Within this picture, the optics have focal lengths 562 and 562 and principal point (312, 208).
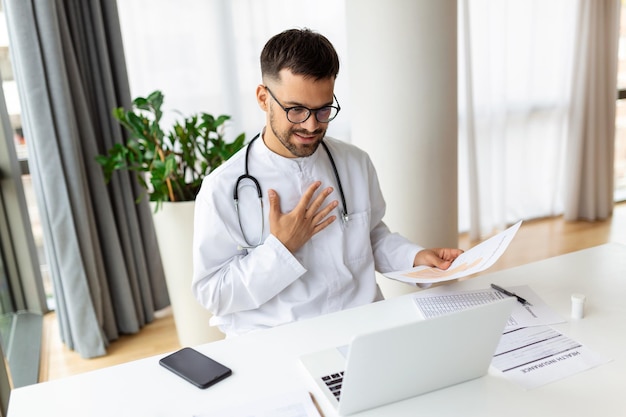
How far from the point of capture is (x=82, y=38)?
103 inches

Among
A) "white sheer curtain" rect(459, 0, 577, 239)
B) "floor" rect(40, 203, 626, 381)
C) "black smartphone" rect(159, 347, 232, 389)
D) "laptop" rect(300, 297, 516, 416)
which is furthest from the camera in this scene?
"white sheer curtain" rect(459, 0, 577, 239)

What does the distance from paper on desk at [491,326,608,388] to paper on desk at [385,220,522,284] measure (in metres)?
0.17

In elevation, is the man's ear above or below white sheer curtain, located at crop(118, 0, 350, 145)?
below

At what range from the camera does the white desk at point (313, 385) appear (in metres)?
1.05

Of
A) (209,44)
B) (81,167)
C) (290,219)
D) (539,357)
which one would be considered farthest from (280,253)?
(209,44)

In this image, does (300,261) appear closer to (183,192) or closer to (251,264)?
(251,264)

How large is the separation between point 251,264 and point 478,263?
1.88 feet

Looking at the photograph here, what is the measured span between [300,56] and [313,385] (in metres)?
0.80

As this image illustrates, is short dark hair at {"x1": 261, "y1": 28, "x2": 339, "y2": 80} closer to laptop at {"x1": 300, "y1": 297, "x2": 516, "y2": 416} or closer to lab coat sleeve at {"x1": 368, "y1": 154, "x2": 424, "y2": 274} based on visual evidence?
lab coat sleeve at {"x1": 368, "y1": 154, "x2": 424, "y2": 274}

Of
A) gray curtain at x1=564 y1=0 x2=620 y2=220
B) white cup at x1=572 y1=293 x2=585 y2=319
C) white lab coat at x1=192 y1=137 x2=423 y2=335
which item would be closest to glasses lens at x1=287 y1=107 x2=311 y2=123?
white lab coat at x1=192 y1=137 x2=423 y2=335

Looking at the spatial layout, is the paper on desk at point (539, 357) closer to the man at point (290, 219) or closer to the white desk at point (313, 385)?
the white desk at point (313, 385)

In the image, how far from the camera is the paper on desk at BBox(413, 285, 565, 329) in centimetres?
136

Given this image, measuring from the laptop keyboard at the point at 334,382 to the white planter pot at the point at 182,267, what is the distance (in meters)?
1.41

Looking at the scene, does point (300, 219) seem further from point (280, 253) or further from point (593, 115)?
point (593, 115)
